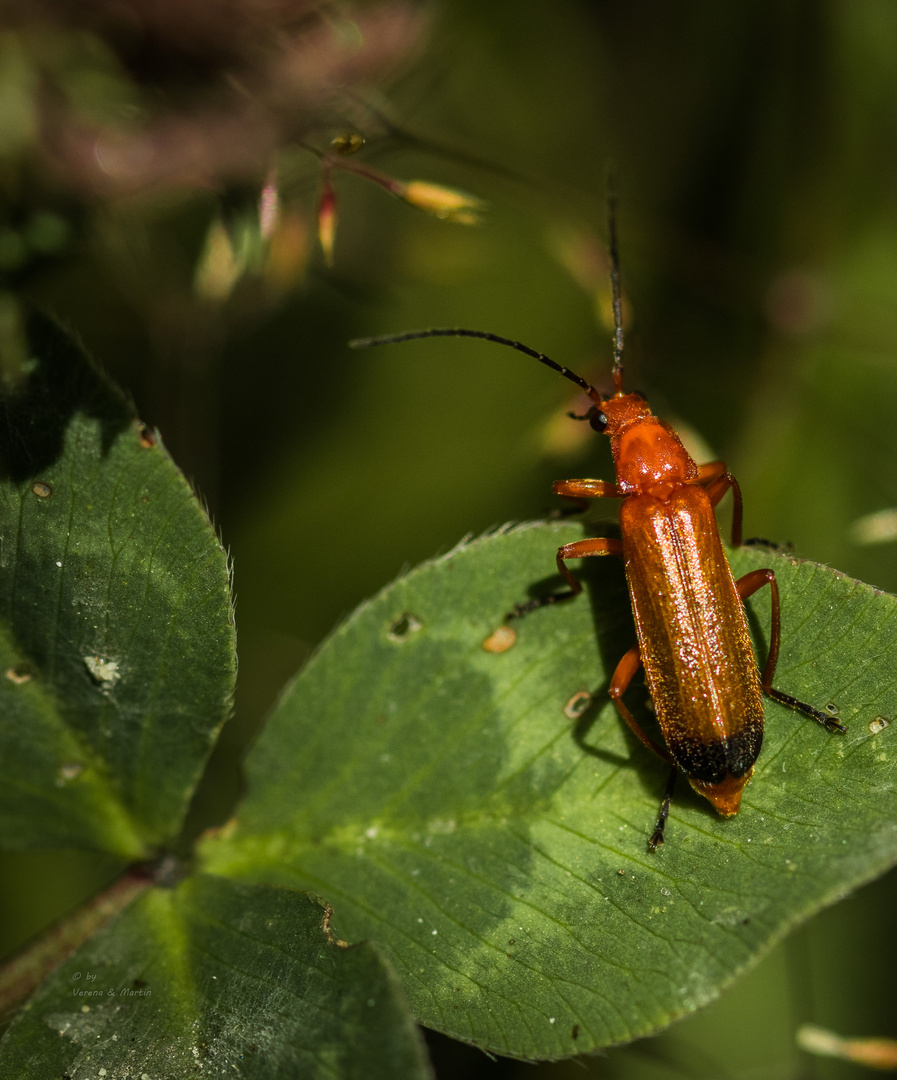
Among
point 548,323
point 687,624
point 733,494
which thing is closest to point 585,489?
point 733,494

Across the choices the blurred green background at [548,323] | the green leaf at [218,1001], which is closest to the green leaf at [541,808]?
the green leaf at [218,1001]

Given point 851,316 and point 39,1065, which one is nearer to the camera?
point 39,1065

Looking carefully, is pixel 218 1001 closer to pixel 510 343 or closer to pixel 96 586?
pixel 96 586

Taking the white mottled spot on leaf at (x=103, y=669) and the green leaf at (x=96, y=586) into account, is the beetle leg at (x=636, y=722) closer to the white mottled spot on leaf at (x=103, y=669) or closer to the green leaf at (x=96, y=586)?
the green leaf at (x=96, y=586)

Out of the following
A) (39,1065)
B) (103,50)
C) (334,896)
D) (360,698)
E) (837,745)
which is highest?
(103,50)

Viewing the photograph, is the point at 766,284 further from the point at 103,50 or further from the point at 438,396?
the point at 103,50

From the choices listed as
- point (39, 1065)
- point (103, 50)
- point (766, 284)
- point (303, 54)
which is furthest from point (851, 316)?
point (39, 1065)
